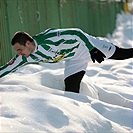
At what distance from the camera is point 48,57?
215 inches

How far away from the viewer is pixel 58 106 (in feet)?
14.4

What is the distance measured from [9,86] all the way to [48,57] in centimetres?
72

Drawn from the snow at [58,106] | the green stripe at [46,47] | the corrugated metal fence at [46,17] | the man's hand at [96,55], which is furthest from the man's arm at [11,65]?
the corrugated metal fence at [46,17]

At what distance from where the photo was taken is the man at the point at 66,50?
204 inches

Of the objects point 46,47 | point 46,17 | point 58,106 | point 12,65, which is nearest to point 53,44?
point 46,47

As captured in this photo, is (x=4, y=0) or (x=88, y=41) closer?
(x=88, y=41)

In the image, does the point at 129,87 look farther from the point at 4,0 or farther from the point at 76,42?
the point at 4,0

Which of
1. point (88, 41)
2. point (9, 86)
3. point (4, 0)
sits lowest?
point (9, 86)

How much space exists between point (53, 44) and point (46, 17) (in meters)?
4.09

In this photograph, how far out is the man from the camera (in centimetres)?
519

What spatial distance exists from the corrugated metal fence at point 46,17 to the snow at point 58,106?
2.67 ft

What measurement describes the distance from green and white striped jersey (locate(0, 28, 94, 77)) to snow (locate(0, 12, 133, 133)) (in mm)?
231

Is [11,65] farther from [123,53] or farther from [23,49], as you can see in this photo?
[123,53]

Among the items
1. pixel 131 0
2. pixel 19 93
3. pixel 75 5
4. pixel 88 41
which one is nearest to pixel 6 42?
pixel 88 41
